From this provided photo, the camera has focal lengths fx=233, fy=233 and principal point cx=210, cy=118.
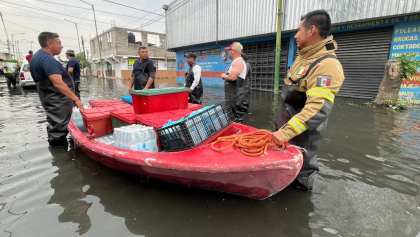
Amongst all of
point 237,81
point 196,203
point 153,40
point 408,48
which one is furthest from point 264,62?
point 153,40

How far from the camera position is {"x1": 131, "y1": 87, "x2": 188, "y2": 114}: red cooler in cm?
295

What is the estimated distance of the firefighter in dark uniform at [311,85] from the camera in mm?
1923

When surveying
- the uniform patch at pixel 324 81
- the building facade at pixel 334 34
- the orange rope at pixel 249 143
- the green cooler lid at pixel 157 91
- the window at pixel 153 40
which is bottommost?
the orange rope at pixel 249 143

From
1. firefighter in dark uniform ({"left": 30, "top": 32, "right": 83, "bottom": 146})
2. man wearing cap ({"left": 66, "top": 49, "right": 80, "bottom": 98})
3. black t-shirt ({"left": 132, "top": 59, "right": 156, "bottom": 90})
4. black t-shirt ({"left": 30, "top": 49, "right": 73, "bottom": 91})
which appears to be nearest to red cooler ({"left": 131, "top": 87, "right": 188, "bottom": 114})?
firefighter in dark uniform ({"left": 30, "top": 32, "right": 83, "bottom": 146})

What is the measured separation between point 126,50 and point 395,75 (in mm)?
31596

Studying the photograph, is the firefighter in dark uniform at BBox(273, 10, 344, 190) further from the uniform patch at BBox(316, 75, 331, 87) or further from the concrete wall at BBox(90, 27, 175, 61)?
the concrete wall at BBox(90, 27, 175, 61)

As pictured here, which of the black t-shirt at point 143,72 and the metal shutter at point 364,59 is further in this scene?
the metal shutter at point 364,59

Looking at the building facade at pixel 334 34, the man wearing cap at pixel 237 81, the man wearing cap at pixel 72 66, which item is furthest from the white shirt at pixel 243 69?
the man wearing cap at pixel 72 66

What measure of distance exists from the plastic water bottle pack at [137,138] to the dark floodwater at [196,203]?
0.49 meters

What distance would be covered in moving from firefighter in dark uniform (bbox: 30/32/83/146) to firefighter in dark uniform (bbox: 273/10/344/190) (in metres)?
3.12

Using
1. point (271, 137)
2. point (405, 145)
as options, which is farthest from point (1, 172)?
point (405, 145)

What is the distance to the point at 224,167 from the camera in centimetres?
187

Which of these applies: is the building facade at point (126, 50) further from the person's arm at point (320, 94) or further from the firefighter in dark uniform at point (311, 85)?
the person's arm at point (320, 94)

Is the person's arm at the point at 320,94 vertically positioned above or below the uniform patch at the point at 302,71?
below
